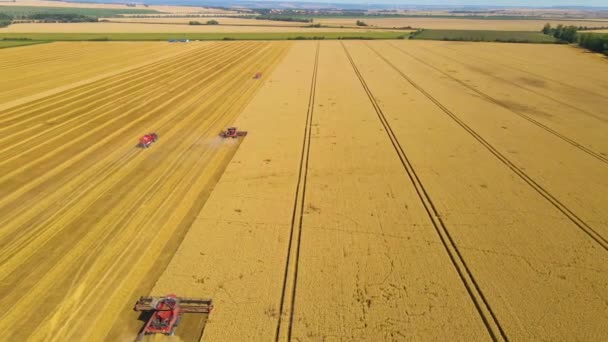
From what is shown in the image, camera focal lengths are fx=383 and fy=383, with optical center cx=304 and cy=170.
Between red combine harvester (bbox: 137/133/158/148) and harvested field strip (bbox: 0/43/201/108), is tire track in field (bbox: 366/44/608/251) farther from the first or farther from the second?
harvested field strip (bbox: 0/43/201/108)

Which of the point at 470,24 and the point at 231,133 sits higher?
the point at 231,133

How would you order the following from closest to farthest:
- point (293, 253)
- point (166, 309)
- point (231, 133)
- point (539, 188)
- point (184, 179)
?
point (166, 309) → point (293, 253) → point (539, 188) → point (184, 179) → point (231, 133)

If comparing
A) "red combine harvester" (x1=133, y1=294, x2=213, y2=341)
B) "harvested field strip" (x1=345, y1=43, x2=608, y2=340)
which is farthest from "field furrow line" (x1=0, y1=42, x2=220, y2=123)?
"harvested field strip" (x1=345, y1=43, x2=608, y2=340)

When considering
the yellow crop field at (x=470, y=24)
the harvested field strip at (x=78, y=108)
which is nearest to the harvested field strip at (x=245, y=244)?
the harvested field strip at (x=78, y=108)

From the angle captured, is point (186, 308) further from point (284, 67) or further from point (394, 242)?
point (284, 67)

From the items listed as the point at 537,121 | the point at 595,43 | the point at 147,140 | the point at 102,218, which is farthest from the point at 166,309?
the point at 595,43

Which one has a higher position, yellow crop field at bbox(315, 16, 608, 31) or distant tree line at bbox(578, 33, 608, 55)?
distant tree line at bbox(578, 33, 608, 55)

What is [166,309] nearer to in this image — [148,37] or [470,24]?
[148,37]
